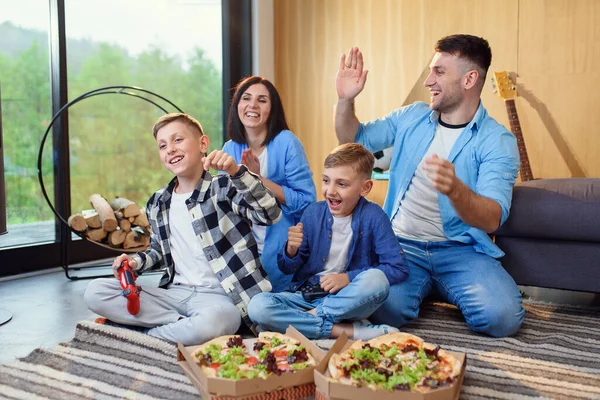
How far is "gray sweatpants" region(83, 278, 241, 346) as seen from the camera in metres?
1.84

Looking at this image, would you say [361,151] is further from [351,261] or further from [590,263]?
[590,263]

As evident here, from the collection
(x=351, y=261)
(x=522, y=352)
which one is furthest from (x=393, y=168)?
(x=522, y=352)

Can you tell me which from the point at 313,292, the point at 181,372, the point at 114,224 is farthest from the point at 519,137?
the point at 181,372

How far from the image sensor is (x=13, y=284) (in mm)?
2812

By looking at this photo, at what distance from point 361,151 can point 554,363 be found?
83 centimetres

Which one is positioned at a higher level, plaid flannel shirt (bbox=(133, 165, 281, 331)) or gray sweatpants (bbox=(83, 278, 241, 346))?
plaid flannel shirt (bbox=(133, 165, 281, 331))

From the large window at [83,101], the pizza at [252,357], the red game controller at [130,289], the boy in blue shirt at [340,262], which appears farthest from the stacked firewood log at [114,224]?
the pizza at [252,357]

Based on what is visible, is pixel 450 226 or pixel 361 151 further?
pixel 450 226

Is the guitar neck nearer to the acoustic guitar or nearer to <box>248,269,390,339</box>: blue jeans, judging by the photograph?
the acoustic guitar

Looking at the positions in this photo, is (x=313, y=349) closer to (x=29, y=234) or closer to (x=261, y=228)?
(x=261, y=228)

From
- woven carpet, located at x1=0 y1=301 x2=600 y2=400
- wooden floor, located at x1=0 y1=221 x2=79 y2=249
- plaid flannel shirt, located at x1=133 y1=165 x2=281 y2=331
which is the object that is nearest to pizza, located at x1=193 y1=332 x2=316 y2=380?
woven carpet, located at x1=0 y1=301 x2=600 y2=400

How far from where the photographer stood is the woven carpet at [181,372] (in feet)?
4.94

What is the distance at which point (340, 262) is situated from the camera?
6.61ft

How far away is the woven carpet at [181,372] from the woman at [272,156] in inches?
20.7
